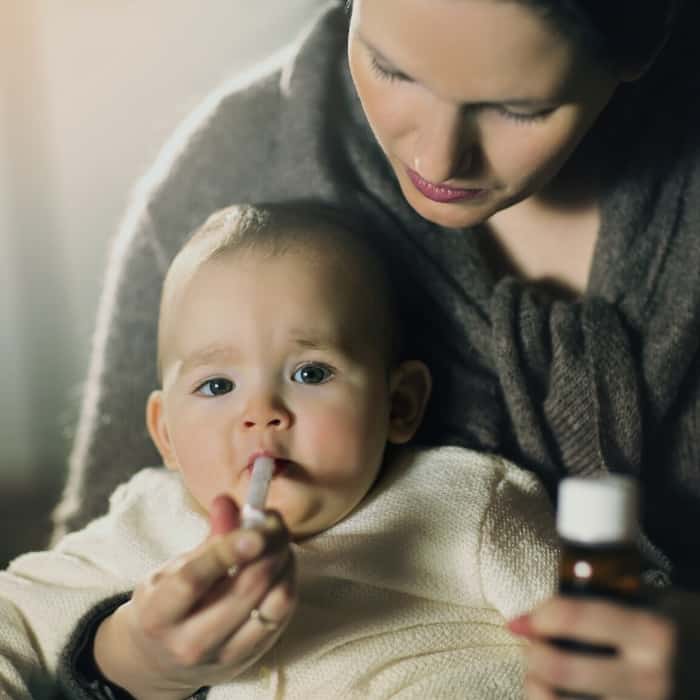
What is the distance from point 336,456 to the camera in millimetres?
1082

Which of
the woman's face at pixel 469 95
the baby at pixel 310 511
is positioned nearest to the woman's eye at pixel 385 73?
the woman's face at pixel 469 95

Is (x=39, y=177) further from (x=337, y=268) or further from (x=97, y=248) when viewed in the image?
(x=337, y=268)

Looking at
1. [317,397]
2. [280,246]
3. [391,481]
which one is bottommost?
[391,481]

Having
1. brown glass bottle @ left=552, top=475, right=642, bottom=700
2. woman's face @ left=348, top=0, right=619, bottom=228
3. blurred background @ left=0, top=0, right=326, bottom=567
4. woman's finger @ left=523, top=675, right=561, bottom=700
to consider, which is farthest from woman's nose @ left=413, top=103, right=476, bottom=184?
blurred background @ left=0, top=0, right=326, bottom=567

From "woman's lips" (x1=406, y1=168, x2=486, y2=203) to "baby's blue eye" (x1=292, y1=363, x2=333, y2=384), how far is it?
200mm

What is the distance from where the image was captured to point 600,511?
757 millimetres

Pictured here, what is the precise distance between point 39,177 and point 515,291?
3.14ft

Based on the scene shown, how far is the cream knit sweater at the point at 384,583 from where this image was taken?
105cm

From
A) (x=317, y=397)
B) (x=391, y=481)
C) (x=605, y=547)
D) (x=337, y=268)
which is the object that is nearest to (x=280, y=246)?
(x=337, y=268)

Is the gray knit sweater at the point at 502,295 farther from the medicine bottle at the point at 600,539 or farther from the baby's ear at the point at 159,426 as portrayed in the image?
the medicine bottle at the point at 600,539

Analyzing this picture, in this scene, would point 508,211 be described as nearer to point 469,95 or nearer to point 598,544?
point 469,95

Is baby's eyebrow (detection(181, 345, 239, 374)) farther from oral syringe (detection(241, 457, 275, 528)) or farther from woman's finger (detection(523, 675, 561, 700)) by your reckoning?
woman's finger (detection(523, 675, 561, 700))

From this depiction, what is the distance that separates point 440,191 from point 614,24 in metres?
0.21

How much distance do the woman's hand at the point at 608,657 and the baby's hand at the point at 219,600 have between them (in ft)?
0.67
